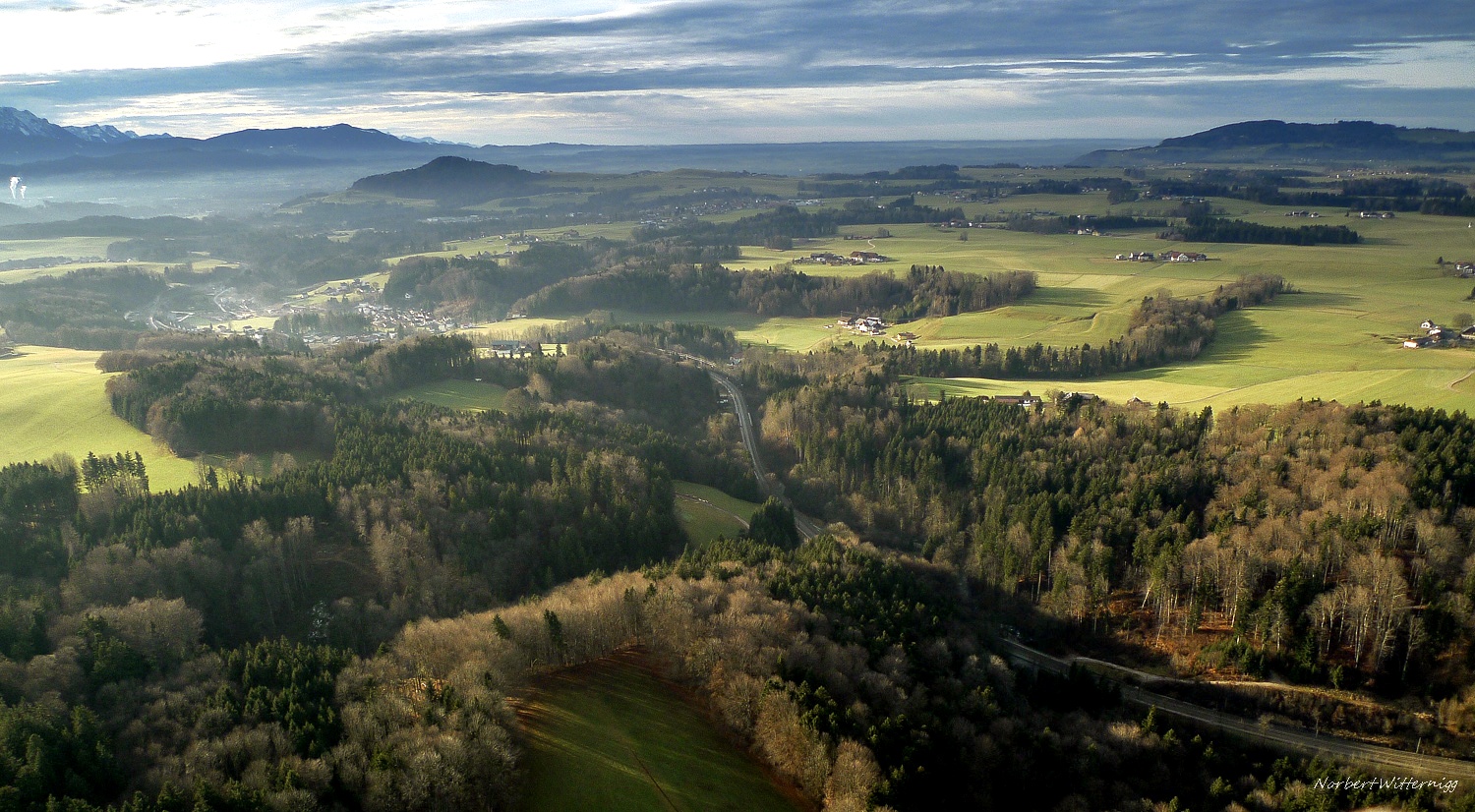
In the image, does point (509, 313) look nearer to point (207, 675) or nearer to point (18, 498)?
point (18, 498)

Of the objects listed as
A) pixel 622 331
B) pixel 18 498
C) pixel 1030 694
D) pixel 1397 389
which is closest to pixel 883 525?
pixel 1030 694

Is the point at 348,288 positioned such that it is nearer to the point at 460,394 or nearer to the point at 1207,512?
the point at 460,394

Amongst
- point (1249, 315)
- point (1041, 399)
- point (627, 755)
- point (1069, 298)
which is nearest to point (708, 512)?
point (627, 755)

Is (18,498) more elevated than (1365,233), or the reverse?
(1365,233)

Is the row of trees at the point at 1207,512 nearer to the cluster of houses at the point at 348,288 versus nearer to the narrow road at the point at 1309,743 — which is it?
the narrow road at the point at 1309,743

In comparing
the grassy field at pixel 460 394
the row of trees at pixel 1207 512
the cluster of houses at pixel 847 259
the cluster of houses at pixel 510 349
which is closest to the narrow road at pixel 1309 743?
the row of trees at pixel 1207 512

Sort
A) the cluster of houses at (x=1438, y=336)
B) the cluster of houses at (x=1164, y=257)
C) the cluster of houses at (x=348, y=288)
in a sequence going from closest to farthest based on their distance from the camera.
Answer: the cluster of houses at (x=1438, y=336), the cluster of houses at (x=1164, y=257), the cluster of houses at (x=348, y=288)
